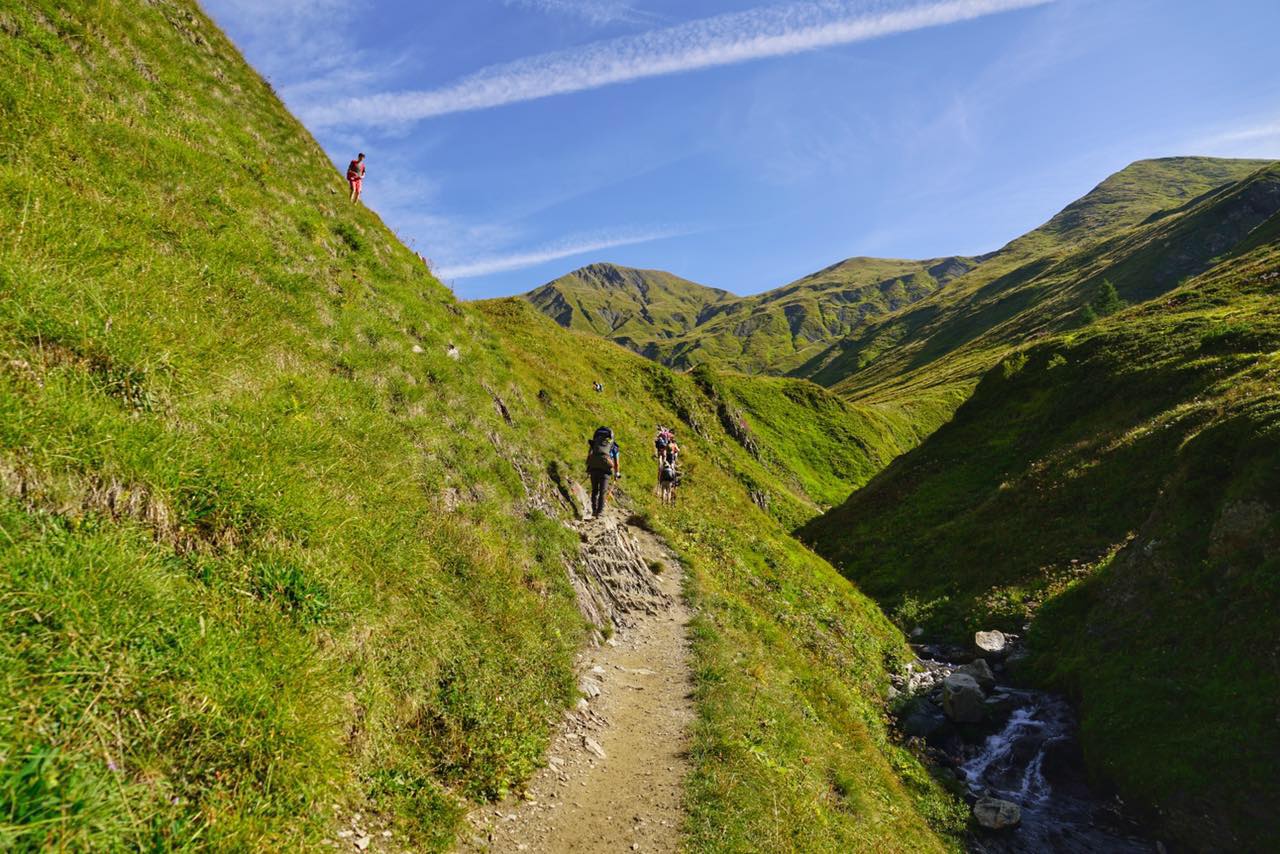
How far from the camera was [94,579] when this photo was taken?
492 centimetres

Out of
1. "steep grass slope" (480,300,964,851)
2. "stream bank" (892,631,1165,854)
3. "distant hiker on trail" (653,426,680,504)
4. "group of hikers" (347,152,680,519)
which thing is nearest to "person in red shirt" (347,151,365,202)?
"group of hikers" (347,152,680,519)

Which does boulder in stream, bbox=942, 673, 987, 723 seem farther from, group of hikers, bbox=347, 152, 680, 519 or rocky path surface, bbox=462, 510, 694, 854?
group of hikers, bbox=347, 152, 680, 519

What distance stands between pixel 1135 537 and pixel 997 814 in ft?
55.7

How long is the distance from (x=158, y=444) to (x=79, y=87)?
39.7 ft

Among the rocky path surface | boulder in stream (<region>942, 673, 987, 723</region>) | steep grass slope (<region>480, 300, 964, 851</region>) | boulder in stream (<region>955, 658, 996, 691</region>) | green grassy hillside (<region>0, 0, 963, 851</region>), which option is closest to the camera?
green grassy hillside (<region>0, 0, 963, 851</region>)

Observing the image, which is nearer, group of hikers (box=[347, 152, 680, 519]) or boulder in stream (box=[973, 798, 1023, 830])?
boulder in stream (box=[973, 798, 1023, 830])

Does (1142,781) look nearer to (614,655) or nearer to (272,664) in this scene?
(614,655)

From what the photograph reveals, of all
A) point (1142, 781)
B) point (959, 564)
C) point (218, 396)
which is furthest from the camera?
point (959, 564)

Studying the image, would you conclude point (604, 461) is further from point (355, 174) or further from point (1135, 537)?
point (1135, 537)

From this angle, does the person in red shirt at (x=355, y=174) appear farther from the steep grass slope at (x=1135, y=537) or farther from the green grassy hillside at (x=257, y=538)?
the steep grass slope at (x=1135, y=537)

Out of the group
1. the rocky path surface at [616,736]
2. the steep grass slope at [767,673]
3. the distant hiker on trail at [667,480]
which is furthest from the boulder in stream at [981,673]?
the distant hiker on trail at [667,480]

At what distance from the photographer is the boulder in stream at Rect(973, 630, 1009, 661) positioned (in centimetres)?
2739

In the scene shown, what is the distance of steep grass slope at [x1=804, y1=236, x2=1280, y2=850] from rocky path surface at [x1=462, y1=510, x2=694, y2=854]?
53.3 feet

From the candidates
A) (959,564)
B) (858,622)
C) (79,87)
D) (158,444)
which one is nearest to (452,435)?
(158,444)
